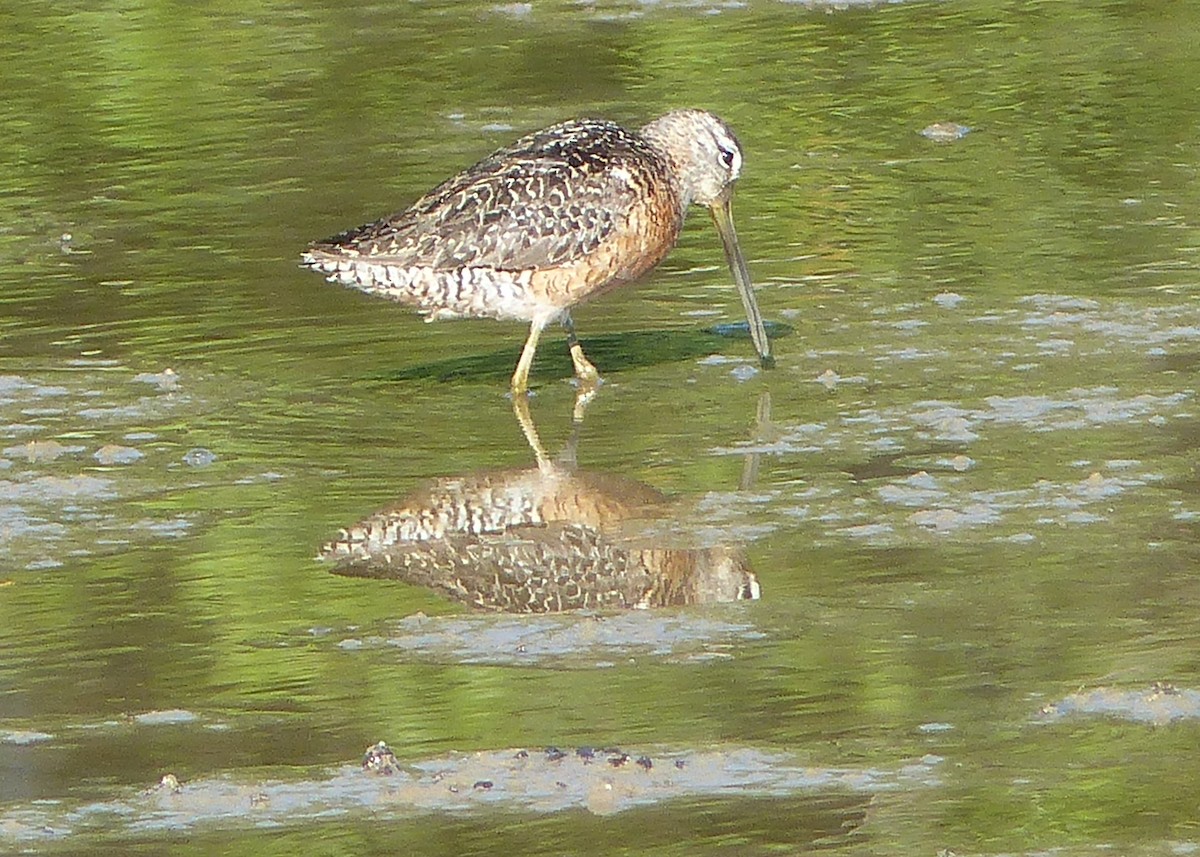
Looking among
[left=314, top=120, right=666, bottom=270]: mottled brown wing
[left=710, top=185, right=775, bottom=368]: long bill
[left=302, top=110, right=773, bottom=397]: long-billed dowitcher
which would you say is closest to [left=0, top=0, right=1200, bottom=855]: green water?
[left=710, top=185, right=775, bottom=368]: long bill

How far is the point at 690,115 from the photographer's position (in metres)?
8.67

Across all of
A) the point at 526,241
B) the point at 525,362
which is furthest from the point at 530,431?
the point at 526,241

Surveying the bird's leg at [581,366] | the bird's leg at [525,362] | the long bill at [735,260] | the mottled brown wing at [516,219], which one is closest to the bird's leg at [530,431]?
the bird's leg at [525,362]

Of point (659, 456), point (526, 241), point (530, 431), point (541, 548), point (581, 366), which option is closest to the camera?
point (541, 548)

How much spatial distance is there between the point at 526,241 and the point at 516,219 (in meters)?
0.08

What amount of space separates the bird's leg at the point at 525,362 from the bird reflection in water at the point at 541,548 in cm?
87

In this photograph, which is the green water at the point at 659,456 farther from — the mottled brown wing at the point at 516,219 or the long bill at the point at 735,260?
the mottled brown wing at the point at 516,219

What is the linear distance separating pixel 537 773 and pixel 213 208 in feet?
20.2

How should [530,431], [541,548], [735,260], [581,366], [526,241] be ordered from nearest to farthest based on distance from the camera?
[541,548] → [530,431] → [526,241] → [581,366] → [735,260]

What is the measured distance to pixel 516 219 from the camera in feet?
26.6

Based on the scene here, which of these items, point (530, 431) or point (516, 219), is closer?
point (530, 431)

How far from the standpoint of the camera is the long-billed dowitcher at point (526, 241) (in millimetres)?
8094

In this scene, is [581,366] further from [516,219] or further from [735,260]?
[735,260]

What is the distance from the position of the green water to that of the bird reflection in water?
0.09 meters
